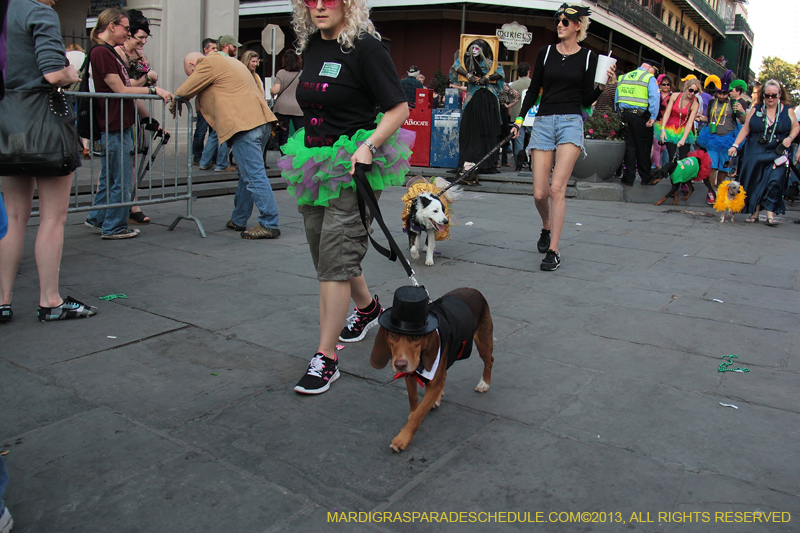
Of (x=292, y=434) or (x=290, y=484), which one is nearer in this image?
(x=290, y=484)

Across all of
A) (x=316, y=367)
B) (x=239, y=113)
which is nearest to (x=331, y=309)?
(x=316, y=367)

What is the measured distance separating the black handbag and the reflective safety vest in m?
9.38

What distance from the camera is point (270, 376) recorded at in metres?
3.29

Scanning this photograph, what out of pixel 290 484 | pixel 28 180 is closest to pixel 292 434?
pixel 290 484

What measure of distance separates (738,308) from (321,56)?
3.48 m

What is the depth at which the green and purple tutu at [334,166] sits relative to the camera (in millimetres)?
3104

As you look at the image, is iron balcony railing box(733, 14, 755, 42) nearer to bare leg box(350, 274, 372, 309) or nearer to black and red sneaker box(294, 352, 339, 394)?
bare leg box(350, 274, 372, 309)

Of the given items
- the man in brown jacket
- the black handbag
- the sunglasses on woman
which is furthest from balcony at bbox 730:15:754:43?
the black handbag

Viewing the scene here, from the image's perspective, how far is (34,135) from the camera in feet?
11.9

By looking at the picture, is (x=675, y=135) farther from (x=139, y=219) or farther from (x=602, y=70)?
(x=139, y=219)

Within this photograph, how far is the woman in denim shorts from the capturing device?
5.60m

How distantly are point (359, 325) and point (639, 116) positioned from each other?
28.5 feet

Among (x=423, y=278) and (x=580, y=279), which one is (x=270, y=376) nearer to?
(x=423, y=278)

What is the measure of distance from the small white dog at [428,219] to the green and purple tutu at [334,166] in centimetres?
211
